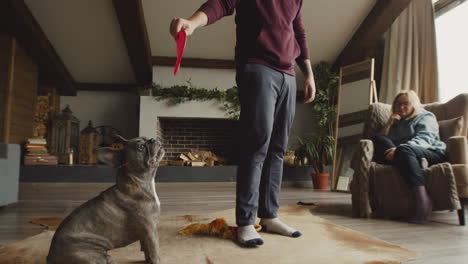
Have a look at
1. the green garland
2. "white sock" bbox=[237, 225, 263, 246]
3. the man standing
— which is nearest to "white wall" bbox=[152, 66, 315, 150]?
the green garland

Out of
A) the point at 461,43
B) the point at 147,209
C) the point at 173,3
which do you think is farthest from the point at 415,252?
the point at 173,3

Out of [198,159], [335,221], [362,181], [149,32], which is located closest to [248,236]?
[335,221]

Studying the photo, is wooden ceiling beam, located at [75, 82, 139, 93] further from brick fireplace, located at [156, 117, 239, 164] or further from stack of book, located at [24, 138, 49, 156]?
stack of book, located at [24, 138, 49, 156]

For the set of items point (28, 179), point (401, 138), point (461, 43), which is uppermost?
point (461, 43)

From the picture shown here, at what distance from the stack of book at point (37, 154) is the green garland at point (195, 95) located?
1740 mm

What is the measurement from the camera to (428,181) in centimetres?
197

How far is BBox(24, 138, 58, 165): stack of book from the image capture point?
4281 mm

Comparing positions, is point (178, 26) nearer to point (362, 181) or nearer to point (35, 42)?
point (362, 181)

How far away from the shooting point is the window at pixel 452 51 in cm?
348

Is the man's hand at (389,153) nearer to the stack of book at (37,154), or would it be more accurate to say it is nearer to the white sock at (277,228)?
the white sock at (277,228)

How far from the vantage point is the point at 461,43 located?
3.53 metres

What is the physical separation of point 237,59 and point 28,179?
13.0 ft

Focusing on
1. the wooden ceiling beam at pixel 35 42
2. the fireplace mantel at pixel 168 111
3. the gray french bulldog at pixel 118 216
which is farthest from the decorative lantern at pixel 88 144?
the gray french bulldog at pixel 118 216

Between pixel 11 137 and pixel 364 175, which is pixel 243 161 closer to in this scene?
pixel 364 175
